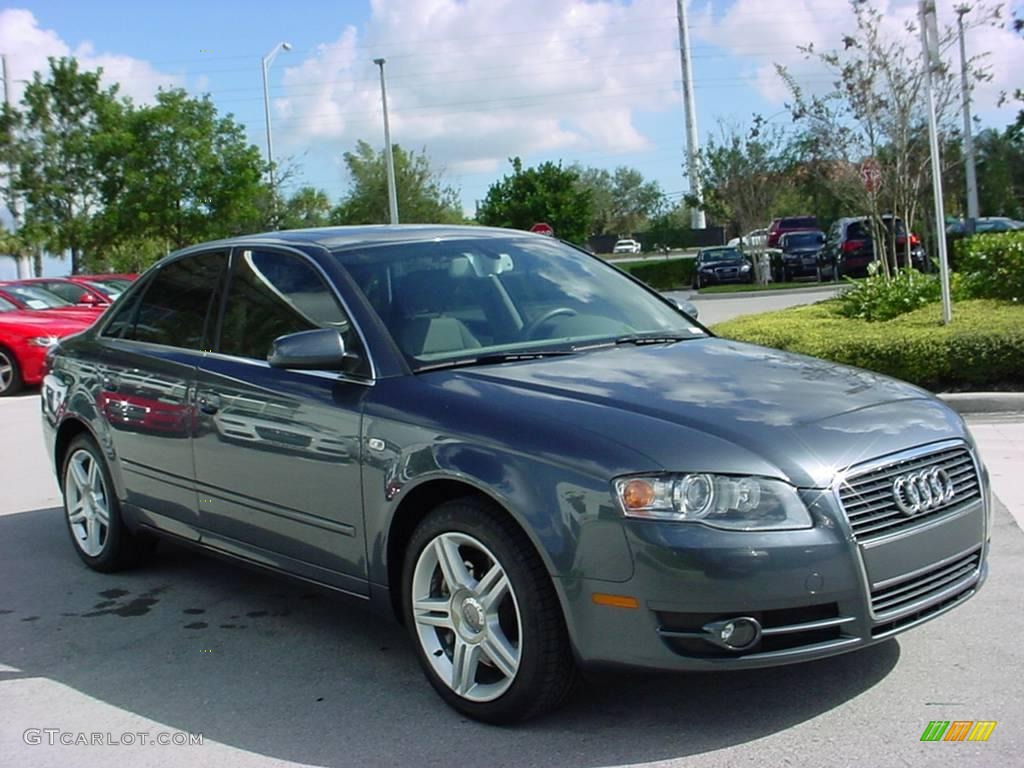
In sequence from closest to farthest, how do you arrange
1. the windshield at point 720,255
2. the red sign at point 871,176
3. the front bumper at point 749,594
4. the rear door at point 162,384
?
1. the front bumper at point 749,594
2. the rear door at point 162,384
3. the red sign at point 871,176
4. the windshield at point 720,255

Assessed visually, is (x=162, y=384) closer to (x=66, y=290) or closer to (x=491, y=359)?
(x=491, y=359)

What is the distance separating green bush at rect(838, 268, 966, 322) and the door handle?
11.0 m

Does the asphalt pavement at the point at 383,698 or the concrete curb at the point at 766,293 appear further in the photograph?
the concrete curb at the point at 766,293

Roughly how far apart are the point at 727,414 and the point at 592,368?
669 millimetres

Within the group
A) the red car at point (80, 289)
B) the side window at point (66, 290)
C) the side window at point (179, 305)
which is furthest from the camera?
the side window at point (66, 290)

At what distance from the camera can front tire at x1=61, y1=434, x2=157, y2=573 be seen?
5969mm

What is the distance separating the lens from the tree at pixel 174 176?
32.0 m

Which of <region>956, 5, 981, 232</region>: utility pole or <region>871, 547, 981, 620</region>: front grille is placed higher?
<region>956, 5, 981, 232</region>: utility pole

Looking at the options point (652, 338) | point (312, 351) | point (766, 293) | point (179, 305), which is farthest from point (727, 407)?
point (766, 293)

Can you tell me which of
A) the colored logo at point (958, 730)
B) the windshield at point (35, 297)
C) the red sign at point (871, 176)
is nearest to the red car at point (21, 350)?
the windshield at point (35, 297)

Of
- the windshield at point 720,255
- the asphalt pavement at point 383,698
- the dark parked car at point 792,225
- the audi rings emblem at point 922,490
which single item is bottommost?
the asphalt pavement at point 383,698

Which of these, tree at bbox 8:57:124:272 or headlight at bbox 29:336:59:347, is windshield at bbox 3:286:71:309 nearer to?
headlight at bbox 29:336:59:347

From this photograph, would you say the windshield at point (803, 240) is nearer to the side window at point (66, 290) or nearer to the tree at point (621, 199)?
the side window at point (66, 290)

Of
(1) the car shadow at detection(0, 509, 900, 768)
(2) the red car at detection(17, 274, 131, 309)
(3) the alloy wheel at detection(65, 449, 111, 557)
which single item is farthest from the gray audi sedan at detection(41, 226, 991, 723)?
(2) the red car at detection(17, 274, 131, 309)
